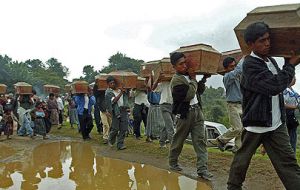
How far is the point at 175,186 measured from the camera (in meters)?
5.89

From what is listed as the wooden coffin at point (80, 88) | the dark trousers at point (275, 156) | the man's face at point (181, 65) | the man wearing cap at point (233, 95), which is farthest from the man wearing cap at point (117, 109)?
the dark trousers at point (275, 156)

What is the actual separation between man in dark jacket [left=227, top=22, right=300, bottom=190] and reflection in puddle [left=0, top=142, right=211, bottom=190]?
190 centimetres

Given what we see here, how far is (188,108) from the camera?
6.21m

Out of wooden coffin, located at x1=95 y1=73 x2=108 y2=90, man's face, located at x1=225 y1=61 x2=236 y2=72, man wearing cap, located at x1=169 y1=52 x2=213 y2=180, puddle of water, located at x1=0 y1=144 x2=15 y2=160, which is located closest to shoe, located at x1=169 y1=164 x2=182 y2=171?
man wearing cap, located at x1=169 y1=52 x2=213 y2=180

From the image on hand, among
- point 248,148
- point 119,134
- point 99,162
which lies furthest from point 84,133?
point 248,148

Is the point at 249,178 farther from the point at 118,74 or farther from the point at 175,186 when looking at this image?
the point at 118,74

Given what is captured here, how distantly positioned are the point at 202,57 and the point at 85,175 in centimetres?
284

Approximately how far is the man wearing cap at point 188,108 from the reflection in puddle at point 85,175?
0.45m

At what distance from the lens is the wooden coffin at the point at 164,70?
26.4 ft

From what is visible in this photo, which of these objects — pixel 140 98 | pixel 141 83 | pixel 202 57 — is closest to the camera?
pixel 202 57

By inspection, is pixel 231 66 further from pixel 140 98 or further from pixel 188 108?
pixel 140 98

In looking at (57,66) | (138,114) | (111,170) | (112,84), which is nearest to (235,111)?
(111,170)

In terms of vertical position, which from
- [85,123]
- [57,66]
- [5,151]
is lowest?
[5,151]

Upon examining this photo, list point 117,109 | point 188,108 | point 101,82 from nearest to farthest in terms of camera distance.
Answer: point 188,108, point 117,109, point 101,82
